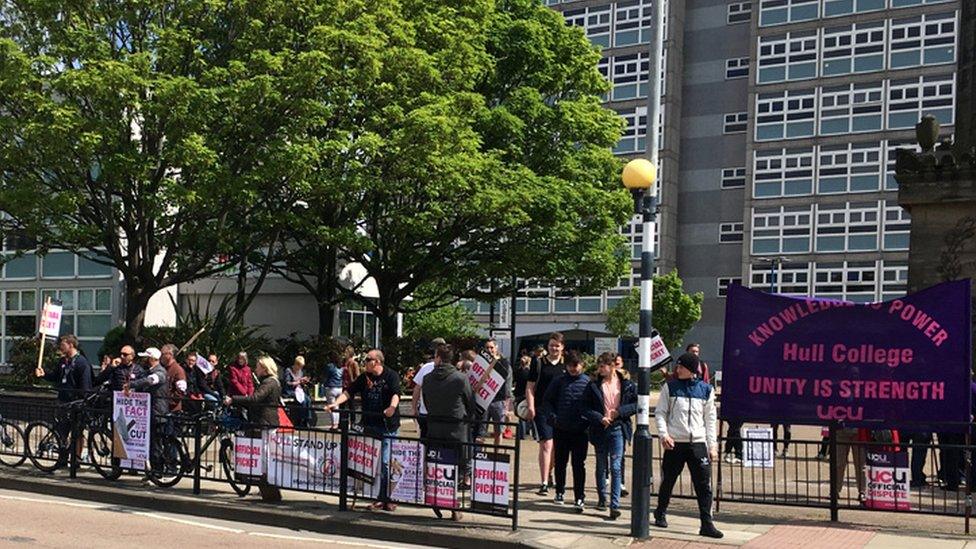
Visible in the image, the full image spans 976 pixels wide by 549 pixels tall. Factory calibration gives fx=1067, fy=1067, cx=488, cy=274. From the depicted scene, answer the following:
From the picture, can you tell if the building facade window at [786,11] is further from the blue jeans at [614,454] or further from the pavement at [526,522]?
the blue jeans at [614,454]

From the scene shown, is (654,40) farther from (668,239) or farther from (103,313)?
(668,239)

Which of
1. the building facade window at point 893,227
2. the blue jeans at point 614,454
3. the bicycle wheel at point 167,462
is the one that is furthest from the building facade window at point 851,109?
the bicycle wheel at point 167,462

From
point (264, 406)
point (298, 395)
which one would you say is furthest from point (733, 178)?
point (264, 406)

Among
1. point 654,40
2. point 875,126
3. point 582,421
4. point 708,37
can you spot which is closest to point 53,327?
point 582,421

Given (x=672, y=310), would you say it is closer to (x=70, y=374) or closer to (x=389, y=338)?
(x=389, y=338)

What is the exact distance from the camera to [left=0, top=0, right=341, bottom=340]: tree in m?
23.0

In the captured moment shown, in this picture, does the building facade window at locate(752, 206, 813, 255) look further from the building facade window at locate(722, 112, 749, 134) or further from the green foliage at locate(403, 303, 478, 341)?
the green foliage at locate(403, 303, 478, 341)

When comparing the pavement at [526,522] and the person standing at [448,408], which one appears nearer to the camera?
the pavement at [526,522]

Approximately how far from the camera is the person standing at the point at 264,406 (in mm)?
12641

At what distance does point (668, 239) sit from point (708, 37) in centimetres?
1312

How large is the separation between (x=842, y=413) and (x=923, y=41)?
170ft

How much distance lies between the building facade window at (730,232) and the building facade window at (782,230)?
2392 mm

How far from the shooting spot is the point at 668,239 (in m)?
68.2

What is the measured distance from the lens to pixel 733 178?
67125mm
